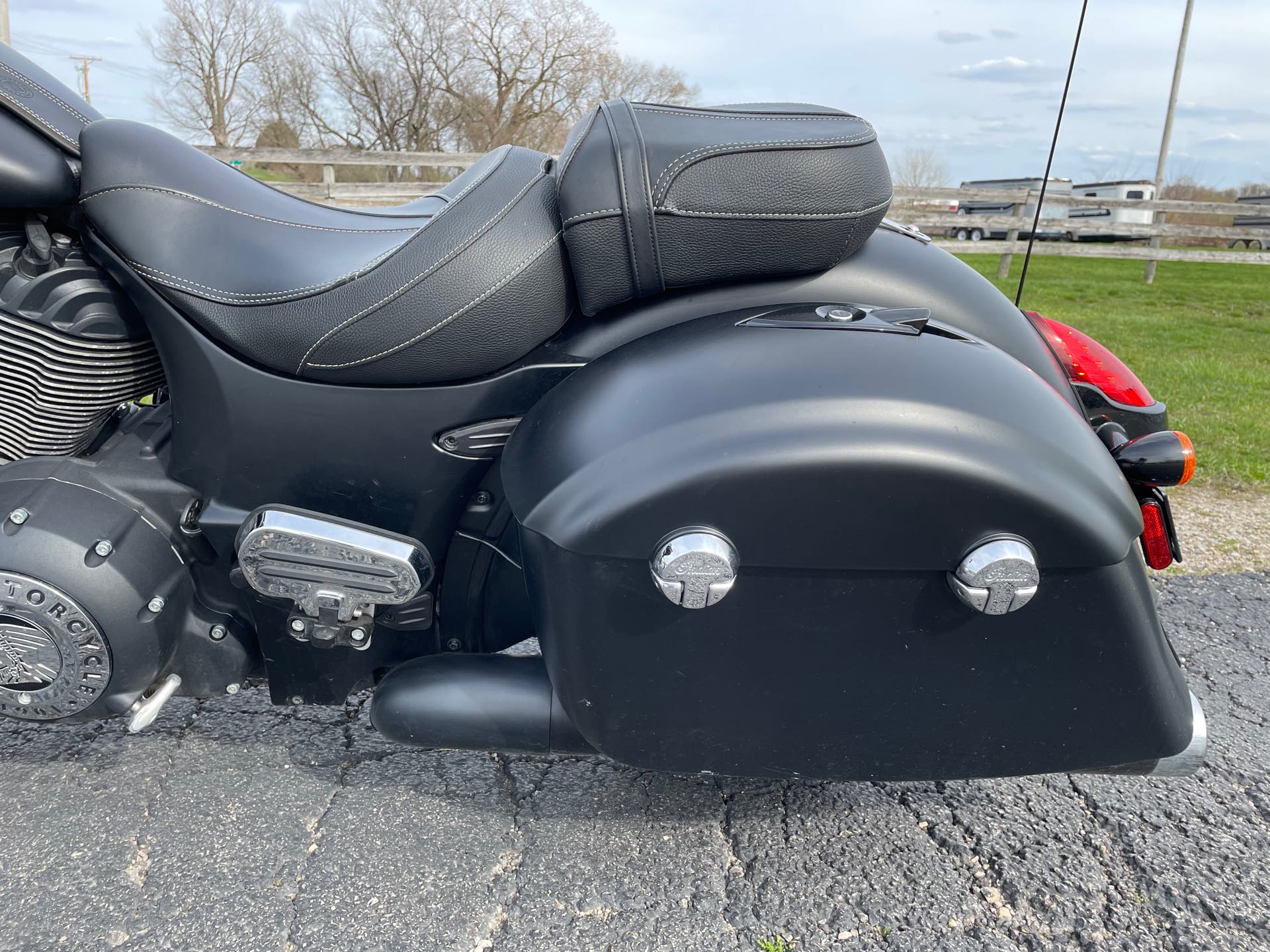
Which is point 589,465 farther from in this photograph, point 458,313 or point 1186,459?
point 1186,459

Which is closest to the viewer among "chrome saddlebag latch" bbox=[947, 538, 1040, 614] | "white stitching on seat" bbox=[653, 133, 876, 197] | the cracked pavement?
"chrome saddlebag latch" bbox=[947, 538, 1040, 614]

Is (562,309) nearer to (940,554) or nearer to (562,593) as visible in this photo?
(562,593)

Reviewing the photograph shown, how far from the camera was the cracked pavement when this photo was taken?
145cm

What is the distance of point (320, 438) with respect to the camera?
4.64 ft

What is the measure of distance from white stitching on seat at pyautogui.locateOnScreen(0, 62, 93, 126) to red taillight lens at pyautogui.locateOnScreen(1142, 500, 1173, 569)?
1.77m

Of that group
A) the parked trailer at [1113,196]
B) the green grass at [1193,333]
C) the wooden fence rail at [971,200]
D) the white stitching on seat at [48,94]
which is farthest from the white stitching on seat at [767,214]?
the parked trailer at [1113,196]

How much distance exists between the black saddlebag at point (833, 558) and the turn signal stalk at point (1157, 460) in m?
0.15

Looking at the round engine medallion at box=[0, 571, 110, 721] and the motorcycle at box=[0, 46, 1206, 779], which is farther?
the round engine medallion at box=[0, 571, 110, 721]

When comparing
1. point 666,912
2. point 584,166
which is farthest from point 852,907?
point 584,166

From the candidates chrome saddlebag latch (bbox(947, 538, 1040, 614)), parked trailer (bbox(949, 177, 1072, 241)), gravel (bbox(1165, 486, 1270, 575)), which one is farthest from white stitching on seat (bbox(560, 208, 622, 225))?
parked trailer (bbox(949, 177, 1072, 241))

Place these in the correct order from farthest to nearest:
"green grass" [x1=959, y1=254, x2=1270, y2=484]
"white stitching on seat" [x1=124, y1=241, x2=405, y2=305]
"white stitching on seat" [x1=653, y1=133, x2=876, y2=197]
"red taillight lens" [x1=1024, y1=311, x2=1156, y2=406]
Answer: "green grass" [x1=959, y1=254, x2=1270, y2=484] < "red taillight lens" [x1=1024, y1=311, x2=1156, y2=406] < "white stitching on seat" [x1=124, y1=241, x2=405, y2=305] < "white stitching on seat" [x1=653, y1=133, x2=876, y2=197]

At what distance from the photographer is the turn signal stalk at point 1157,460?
1309 millimetres

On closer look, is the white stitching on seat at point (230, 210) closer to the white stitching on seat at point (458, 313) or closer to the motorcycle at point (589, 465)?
the motorcycle at point (589, 465)

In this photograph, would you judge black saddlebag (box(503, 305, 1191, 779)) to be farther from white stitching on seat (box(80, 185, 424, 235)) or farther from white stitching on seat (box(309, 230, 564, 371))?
white stitching on seat (box(80, 185, 424, 235))
